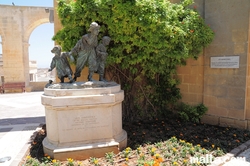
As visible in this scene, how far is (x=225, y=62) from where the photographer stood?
197 inches

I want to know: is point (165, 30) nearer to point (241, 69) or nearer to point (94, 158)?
point (241, 69)

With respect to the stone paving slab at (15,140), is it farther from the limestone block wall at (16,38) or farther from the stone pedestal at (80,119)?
the limestone block wall at (16,38)

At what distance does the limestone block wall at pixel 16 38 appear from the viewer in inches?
541

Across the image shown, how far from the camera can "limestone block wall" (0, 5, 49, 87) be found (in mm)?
13750

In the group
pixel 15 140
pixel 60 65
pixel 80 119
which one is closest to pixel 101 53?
pixel 60 65

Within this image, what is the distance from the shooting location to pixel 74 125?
3480 mm

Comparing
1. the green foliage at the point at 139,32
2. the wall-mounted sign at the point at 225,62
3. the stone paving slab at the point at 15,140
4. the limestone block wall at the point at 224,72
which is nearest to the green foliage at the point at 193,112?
the limestone block wall at the point at 224,72

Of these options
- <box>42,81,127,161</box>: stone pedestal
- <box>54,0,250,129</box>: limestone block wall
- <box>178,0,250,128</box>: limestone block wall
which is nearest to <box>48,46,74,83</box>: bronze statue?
<box>42,81,127,161</box>: stone pedestal

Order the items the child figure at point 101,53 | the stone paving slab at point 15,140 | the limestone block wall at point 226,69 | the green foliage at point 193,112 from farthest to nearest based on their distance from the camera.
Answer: the green foliage at point 193,112 → the limestone block wall at point 226,69 → the child figure at point 101,53 → the stone paving slab at point 15,140

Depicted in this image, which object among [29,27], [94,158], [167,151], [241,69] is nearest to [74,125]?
[94,158]

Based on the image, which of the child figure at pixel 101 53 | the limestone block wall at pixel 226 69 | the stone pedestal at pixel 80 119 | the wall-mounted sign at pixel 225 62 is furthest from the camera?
the wall-mounted sign at pixel 225 62

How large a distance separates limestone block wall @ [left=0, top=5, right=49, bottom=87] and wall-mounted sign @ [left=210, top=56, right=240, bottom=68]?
535 inches

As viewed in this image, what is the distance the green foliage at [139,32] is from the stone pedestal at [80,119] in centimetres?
149

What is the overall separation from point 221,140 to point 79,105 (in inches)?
126
